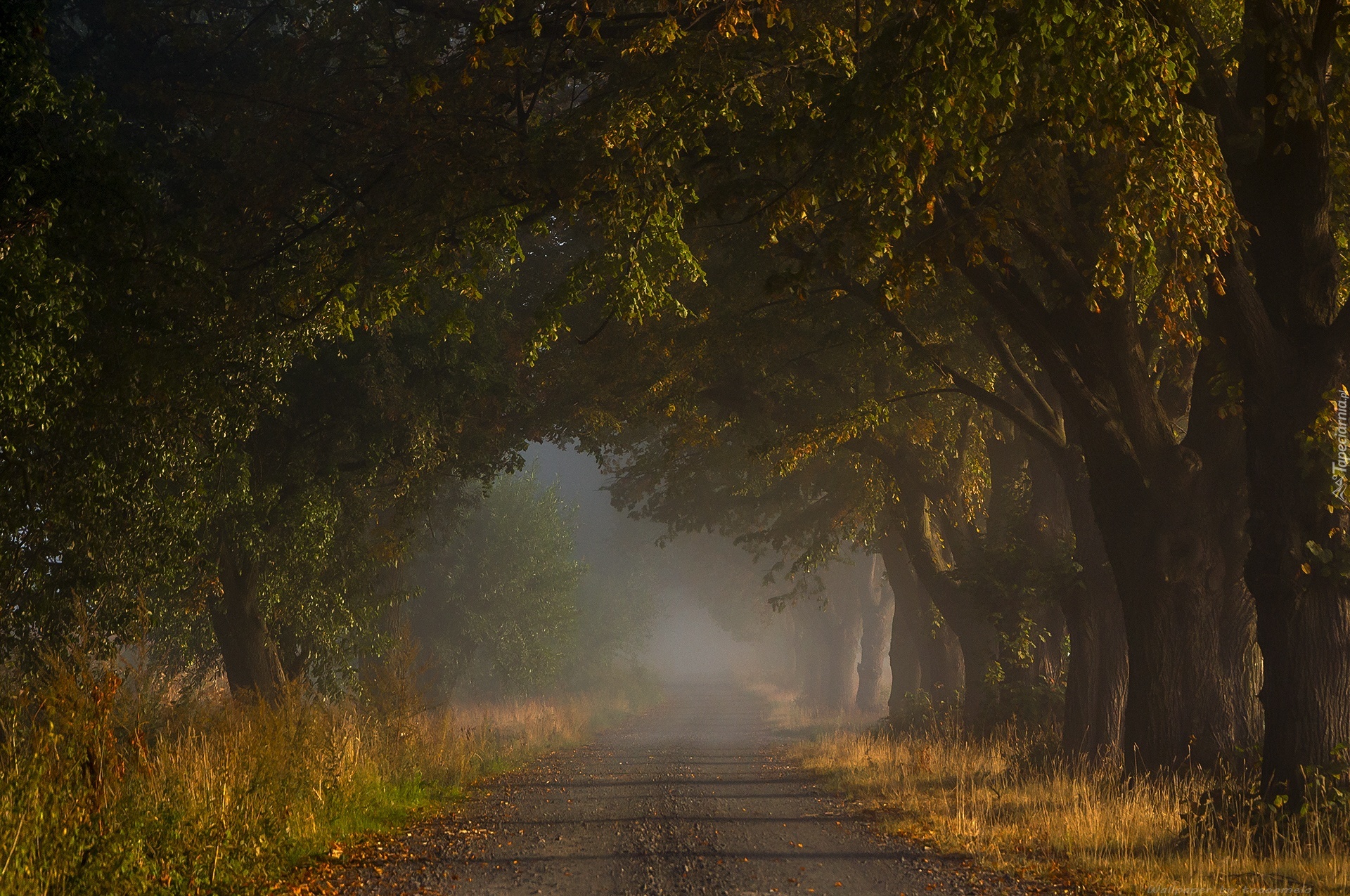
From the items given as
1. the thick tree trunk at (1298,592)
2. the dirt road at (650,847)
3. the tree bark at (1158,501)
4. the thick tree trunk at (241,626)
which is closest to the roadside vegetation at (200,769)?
the dirt road at (650,847)

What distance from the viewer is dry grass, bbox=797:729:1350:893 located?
294 inches

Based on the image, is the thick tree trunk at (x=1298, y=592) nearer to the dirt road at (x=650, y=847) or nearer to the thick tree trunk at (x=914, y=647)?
the dirt road at (x=650, y=847)

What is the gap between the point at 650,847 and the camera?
30.5 feet

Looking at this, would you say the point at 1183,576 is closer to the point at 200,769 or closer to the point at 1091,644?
the point at 1091,644

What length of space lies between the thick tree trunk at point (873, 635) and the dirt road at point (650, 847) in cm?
2525

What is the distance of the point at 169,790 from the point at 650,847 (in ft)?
13.9

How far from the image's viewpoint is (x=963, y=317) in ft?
43.0

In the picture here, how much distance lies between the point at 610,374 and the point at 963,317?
6.84 meters

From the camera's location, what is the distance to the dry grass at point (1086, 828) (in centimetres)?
747

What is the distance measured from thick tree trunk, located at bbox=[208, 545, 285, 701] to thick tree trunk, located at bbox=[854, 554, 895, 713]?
2854cm

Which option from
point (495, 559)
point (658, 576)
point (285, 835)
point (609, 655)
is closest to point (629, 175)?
point (285, 835)

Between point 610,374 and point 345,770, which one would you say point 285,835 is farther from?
point 610,374

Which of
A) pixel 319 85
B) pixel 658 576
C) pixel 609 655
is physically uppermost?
pixel 319 85

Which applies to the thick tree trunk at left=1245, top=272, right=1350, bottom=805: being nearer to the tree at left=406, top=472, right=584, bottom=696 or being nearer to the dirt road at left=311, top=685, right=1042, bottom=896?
the dirt road at left=311, top=685, right=1042, bottom=896
